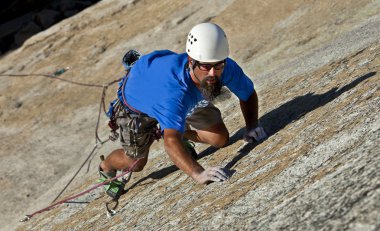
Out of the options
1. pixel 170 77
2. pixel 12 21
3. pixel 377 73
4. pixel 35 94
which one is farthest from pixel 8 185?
pixel 12 21

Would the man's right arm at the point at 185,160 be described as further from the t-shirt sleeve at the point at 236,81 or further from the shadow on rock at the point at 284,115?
the t-shirt sleeve at the point at 236,81

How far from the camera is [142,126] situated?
7.31 metres

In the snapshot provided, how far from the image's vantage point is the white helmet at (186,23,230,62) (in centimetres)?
596

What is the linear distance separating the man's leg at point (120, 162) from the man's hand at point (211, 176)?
7.39 feet

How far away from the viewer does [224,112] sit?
34.2ft

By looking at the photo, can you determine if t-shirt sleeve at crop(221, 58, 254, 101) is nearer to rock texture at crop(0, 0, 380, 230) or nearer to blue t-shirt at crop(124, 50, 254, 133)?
blue t-shirt at crop(124, 50, 254, 133)

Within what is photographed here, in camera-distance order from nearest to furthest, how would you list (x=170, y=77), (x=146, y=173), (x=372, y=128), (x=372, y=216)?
(x=372, y=216) < (x=372, y=128) < (x=170, y=77) < (x=146, y=173)

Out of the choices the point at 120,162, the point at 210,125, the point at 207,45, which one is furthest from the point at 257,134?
the point at 120,162

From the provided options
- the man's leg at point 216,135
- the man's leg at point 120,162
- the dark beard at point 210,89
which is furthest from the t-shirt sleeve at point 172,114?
the man's leg at point 120,162

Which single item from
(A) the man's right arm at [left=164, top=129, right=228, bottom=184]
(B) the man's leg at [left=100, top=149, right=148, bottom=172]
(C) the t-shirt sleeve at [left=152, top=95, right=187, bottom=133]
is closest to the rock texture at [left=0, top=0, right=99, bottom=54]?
(B) the man's leg at [left=100, top=149, right=148, bottom=172]

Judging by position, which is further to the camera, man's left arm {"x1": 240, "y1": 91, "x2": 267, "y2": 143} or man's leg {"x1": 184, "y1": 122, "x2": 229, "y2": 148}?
man's leg {"x1": 184, "y1": 122, "x2": 229, "y2": 148}

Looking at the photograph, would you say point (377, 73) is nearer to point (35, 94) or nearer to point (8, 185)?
point (8, 185)

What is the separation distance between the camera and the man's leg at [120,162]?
25.6 feet

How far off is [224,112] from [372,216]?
6.92 metres
